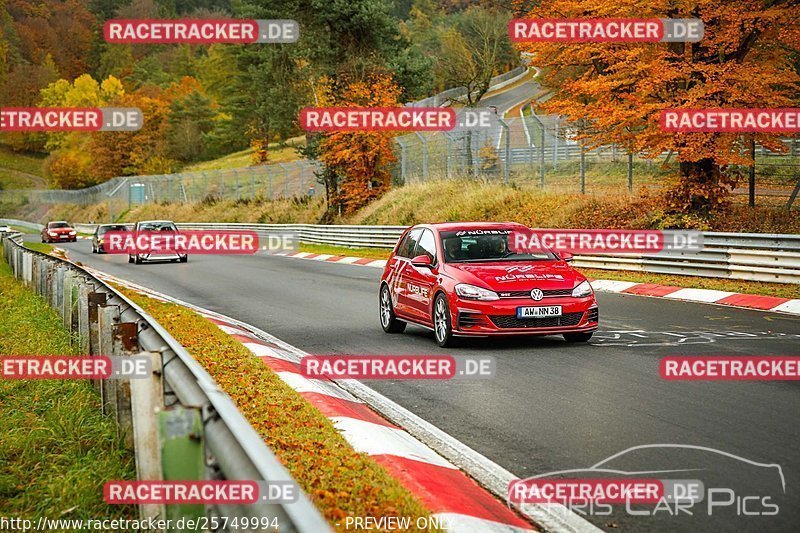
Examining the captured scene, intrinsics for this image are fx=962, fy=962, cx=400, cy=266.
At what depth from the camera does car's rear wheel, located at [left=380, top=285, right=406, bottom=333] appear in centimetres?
1317

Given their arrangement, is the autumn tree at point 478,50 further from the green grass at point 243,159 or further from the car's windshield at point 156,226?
the green grass at point 243,159

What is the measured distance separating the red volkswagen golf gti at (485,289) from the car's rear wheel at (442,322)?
0.04 ft

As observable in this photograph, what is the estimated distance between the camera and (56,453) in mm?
6137

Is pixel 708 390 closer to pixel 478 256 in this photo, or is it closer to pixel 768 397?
pixel 768 397

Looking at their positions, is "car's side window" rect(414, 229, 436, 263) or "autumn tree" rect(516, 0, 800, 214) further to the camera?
"autumn tree" rect(516, 0, 800, 214)

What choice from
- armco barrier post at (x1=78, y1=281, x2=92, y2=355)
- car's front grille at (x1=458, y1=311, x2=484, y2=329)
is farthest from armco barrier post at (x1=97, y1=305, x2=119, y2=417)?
car's front grille at (x1=458, y1=311, x2=484, y2=329)

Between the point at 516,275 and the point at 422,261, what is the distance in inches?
58.5

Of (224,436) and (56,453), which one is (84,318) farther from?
(224,436)

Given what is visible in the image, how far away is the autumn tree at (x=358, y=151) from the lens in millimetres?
42688

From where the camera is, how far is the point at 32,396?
798 cm

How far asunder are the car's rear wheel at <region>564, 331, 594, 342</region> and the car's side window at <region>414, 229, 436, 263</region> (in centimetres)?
192

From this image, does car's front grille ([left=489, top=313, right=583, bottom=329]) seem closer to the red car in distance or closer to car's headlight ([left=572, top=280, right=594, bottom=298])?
car's headlight ([left=572, top=280, right=594, bottom=298])

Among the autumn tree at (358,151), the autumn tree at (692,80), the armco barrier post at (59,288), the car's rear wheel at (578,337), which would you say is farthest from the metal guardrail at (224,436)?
the autumn tree at (358,151)

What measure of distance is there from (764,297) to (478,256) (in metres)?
6.53
